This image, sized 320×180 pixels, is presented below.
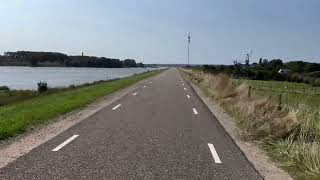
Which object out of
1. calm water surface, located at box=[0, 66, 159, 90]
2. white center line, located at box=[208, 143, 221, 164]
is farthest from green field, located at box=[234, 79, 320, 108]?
calm water surface, located at box=[0, 66, 159, 90]

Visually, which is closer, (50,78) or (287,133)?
(287,133)

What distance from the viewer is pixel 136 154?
9.20 meters

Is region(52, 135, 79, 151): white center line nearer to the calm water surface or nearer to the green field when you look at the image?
the green field

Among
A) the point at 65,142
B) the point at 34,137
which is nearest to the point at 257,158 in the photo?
the point at 65,142

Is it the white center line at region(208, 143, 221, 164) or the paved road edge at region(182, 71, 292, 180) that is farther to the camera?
the white center line at region(208, 143, 221, 164)

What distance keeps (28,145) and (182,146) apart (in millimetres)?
3458

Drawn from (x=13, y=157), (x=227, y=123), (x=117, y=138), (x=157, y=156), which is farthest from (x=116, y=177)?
(x=227, y=123)

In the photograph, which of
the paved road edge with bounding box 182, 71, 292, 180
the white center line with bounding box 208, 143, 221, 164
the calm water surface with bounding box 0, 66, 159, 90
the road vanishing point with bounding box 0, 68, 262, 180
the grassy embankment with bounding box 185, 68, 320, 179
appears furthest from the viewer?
the calm water surface with bounding box 0, 66, 159, 90

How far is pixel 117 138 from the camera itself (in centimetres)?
1130

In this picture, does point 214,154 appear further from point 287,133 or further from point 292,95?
point 292,95

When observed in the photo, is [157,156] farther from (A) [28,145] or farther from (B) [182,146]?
(A) [28,145]

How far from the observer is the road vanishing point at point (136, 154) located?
24.6 feet

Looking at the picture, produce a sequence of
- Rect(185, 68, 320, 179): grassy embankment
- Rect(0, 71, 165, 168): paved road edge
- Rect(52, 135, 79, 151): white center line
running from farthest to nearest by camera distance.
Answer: Rect(52, 135, 79, 151): white center line → Rect(0, 71, 165, 168): paved road edge → Rect(185, 68, 320, 179): grassy embankment

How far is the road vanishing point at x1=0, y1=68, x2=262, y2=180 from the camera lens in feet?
24.6
